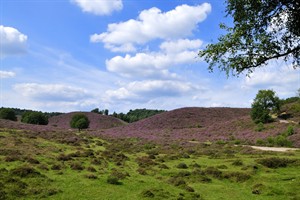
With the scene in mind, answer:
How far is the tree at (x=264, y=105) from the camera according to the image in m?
66.4

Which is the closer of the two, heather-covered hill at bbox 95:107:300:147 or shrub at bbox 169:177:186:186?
shrub at bbox 169:177:186:186

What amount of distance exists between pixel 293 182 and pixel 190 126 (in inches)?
2407

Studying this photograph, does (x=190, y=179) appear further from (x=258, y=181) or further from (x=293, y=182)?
(x=293, y=182)

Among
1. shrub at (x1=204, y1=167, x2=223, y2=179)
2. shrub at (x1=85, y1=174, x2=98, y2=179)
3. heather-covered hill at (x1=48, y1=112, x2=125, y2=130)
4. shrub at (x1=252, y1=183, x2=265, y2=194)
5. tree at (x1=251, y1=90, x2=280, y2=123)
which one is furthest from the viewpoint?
heather-covered hill at (x1=48, y1=112, x2=125, y2=130)

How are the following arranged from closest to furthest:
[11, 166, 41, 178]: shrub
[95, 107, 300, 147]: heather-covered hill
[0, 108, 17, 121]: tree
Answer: [11, 166, 41, 178]: shrub
[95, 107, 300, 147]: heather-covered hill
[0, 108, 17, 121]: tree

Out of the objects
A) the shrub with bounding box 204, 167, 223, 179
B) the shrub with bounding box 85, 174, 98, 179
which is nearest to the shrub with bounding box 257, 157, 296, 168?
the shrub with bounding box 204, 167, 223, 179

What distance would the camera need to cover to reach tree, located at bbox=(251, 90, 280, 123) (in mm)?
66375

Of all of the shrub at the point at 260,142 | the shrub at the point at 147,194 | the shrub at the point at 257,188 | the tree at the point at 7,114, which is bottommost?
the shrub at the point at 257,188

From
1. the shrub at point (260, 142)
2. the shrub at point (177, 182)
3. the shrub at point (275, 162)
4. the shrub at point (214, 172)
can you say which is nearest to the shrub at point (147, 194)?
the shrub at point (177, 182)

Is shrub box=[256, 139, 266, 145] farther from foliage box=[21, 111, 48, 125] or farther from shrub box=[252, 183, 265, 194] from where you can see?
foliage box=[21, 111, 48, 125]

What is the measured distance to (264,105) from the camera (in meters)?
67.7

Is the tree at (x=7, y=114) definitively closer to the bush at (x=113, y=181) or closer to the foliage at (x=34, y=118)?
the foliage at (x=34, y=118)

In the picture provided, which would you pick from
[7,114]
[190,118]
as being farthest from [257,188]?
[7,114]

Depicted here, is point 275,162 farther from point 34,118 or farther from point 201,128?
point 34,118
